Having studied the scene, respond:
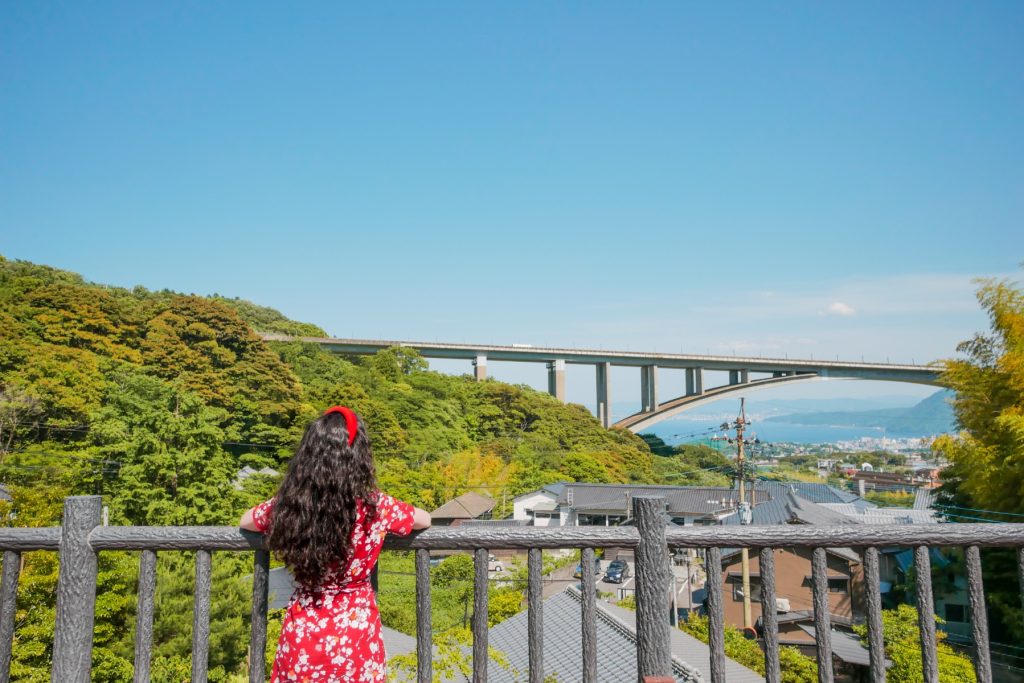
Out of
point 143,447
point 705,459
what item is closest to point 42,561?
point 143,447

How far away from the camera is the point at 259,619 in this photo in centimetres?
182

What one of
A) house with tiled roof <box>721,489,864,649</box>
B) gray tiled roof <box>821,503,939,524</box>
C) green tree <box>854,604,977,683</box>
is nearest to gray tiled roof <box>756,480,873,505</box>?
house with tiled roof <box>721,489,864,649</box>

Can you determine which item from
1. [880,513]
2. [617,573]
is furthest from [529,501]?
[880,513]

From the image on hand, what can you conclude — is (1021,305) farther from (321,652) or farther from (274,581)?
(321,652)

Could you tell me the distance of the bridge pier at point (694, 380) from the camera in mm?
45450

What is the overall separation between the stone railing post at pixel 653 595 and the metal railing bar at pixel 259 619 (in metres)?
1.04

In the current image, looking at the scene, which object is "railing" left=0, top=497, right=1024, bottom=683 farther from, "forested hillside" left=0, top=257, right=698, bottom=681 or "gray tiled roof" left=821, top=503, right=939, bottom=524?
"gray tiled roof" left=821, top=503, right=939, bottom=524

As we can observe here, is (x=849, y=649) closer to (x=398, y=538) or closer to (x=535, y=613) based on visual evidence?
(x=535, y=613)

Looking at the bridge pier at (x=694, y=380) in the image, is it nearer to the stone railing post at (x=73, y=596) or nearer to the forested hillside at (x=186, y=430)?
the forested hillside at (x=186, y=430)

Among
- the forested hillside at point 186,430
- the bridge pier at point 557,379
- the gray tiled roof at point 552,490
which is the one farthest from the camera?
the bridge pier at point 557,379

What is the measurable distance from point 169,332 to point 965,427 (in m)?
25.4

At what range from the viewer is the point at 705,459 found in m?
43.2

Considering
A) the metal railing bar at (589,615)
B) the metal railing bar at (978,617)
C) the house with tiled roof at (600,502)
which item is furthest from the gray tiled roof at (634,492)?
the metal railing bar at (589,615)

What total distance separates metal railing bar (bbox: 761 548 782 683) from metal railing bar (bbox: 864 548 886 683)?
0.82 ft
